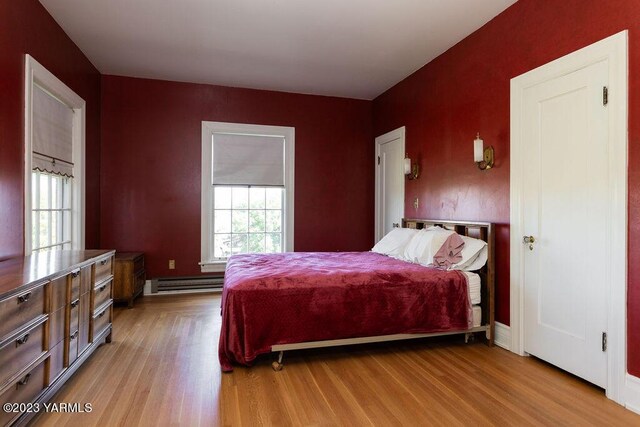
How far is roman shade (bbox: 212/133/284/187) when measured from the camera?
16.2ft

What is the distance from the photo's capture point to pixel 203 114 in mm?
4871

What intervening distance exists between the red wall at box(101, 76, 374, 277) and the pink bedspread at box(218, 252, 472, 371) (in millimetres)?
2177

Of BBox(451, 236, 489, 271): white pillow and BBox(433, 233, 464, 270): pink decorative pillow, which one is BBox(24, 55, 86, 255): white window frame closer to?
BBox(433, 233, 464, 270): pink decorative pillow

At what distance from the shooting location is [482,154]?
3.18m

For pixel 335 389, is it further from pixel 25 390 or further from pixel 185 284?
pixel 185 284

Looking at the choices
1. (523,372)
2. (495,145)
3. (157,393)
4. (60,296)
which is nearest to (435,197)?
(495,145)

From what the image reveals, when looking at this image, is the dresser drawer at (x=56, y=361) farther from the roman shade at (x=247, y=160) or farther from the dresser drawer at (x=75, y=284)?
the roman shade at (x=247, y=160)

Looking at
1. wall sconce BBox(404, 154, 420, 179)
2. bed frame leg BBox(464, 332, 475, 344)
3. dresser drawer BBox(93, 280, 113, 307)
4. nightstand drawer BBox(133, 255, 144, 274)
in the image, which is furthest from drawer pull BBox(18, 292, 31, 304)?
wall sconce BBox(404, 154, 420, 179)

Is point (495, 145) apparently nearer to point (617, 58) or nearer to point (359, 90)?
point (617, 58)

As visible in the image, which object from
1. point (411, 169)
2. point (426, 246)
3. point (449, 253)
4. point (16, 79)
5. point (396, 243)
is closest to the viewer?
point (16, 79)

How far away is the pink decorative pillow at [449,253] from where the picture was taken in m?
3.05

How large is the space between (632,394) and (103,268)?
11.6ft

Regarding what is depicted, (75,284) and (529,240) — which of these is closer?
(75,284)

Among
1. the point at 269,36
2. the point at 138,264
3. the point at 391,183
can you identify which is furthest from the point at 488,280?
the point at 138,264
